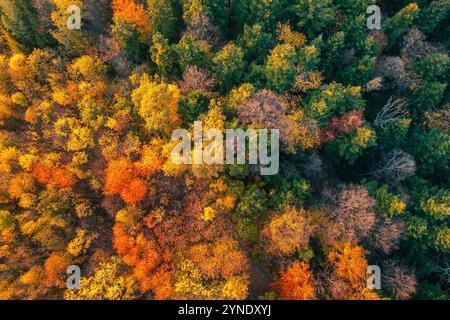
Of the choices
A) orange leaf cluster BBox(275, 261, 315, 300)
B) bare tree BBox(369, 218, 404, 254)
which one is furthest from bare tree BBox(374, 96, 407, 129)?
orange leaf cluster BBox(275, 261, 315, 300)

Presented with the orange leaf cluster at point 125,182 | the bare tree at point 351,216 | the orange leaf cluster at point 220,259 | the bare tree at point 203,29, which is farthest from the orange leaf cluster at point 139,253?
the bare tree at point 203,29

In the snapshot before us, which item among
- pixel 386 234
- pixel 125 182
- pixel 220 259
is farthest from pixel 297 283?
pixel 125 182

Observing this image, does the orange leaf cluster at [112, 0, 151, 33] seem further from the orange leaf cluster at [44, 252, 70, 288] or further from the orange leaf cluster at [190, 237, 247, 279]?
the orange leaf cluster at [44, 252, 70, 288]

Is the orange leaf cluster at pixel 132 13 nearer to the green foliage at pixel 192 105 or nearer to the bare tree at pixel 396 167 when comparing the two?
the green foliage at pixel 192 105
